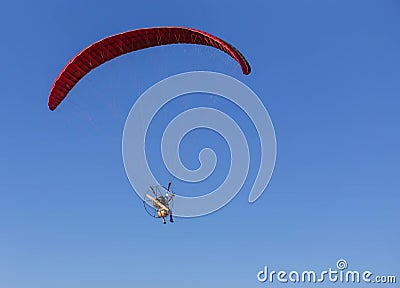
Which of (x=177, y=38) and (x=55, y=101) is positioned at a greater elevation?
(x=177, y=38)

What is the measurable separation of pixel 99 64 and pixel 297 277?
55.8 ft

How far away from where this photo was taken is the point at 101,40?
33.6 meters

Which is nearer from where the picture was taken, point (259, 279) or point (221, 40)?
point (221, 40)

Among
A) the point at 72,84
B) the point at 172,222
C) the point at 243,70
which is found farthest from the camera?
the point at 72,84

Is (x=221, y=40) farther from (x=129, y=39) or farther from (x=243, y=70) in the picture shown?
(x=129, y=39)

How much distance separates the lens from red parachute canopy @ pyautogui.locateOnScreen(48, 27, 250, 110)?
3319cm

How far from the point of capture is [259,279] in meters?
35.3

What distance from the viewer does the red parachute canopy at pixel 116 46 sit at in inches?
1307

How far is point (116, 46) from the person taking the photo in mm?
34750

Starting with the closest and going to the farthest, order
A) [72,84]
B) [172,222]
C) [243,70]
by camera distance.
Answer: [243,70] → [172,222] → [72,84]

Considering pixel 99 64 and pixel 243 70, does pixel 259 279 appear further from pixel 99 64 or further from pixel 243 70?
pixel 99 64

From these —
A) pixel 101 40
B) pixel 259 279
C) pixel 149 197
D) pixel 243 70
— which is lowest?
pixel 259 279

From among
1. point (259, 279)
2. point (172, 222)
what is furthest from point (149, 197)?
point (259, 279)

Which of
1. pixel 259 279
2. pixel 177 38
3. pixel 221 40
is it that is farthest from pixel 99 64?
pixel 259 279
